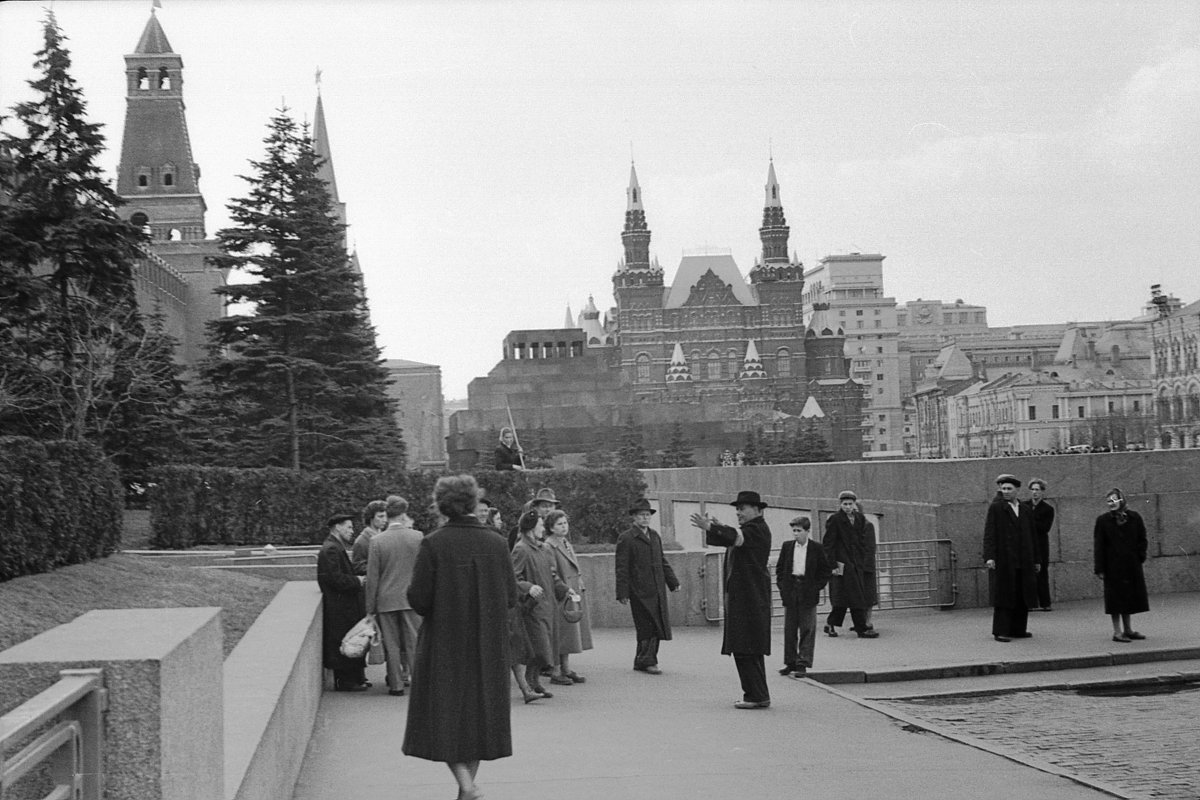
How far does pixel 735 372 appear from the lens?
144 metres

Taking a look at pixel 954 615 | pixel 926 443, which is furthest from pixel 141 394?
pixel 926 443

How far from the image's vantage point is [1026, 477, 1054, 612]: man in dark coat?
15.3m

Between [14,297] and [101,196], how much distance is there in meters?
5.23

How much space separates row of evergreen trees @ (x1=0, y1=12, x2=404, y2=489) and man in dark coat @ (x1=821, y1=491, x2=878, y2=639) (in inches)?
514

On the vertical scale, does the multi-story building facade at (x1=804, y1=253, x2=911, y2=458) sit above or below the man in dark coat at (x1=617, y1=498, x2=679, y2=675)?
above

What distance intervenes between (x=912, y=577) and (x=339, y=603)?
778 centimetres

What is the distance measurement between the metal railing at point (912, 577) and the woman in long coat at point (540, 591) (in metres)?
5.13

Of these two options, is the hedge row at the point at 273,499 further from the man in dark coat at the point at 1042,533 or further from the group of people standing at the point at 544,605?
the group of people standing at the point at 544,605

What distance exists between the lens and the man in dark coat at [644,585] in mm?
12188

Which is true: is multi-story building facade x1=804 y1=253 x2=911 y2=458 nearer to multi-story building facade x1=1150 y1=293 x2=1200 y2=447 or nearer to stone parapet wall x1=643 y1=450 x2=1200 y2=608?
multi-story building facade x1=1150 y1=293 x2=1200 y2=447

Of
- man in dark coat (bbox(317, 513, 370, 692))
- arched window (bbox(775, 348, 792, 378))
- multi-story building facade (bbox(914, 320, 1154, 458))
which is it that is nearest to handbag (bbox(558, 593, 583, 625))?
man in dark coat (bbox(317, 513, 370, 692))

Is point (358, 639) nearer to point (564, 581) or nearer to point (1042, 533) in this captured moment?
point (564, 581)

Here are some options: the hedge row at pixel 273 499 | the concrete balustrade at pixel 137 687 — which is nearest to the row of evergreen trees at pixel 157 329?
the hedge row at pixel 273 499

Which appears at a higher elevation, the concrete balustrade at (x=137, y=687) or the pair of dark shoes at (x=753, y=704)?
the concrete balustrade at (x=137, y=687)
